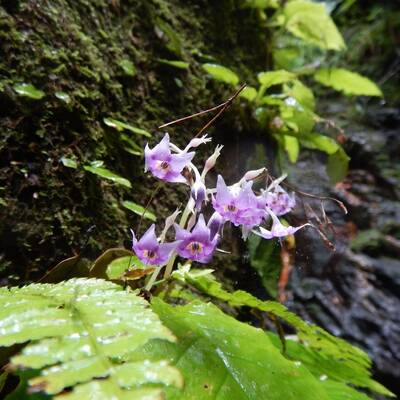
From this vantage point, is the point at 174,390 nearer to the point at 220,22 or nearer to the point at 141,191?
the point at 141,191

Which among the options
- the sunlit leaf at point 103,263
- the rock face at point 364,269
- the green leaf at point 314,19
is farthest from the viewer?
the green leaf at point 314,19

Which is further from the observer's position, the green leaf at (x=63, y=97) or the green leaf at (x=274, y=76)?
the green leaf at (x=274, y=76)

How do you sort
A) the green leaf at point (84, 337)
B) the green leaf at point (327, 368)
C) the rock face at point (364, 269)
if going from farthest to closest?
the rock face at point (364, 269), the green leaf at point (327, 368), the green leaf at point (84, 337)

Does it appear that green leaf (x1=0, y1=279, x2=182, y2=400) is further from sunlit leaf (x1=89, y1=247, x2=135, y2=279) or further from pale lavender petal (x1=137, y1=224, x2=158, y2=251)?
sunlit leaf (x1=89, y1=247, x2=135, y2=279)

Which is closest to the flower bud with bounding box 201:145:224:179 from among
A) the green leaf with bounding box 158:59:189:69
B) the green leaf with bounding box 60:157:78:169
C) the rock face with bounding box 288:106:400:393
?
the green leaf with bounding box 60:157:78:169

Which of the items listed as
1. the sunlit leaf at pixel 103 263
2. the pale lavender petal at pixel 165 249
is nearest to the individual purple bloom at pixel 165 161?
the pale lavender petal at pixel 165 249

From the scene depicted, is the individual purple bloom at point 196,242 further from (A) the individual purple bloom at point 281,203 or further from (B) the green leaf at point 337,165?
(B) the green leaf at point 337,165

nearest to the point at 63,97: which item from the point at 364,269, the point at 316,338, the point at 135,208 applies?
the point at 135,208

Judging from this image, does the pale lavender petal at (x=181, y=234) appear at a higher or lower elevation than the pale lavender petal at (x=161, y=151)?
lower
